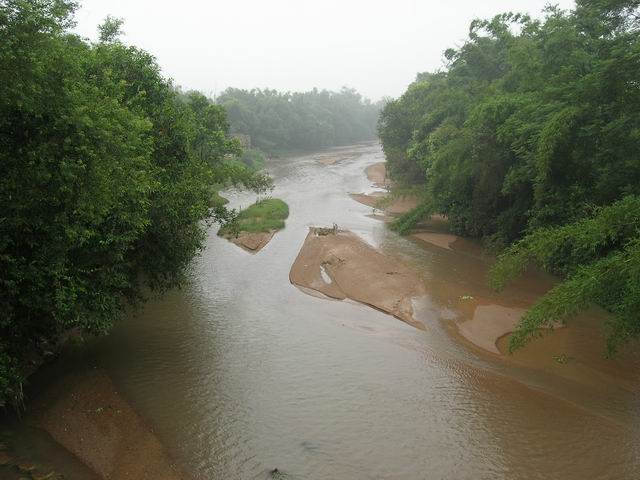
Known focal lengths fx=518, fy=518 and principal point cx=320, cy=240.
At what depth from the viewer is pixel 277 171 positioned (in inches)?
2761

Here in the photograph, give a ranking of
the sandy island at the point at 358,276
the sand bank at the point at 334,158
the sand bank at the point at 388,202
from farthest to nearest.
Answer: the sand bank at the point at 334,158
the sand bank at the point at 388,202
the sandy island at the point at 358,276

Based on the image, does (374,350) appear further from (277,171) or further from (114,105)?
(277,171)

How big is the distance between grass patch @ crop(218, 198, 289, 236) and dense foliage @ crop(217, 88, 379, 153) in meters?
46.9

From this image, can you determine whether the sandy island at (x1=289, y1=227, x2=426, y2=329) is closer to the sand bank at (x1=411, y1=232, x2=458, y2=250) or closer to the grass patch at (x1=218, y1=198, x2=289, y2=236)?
the sand bank at (x1=411, y1=232, x2=458, y2=250)

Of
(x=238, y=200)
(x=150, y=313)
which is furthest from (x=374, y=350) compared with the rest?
(x=238, y=200)

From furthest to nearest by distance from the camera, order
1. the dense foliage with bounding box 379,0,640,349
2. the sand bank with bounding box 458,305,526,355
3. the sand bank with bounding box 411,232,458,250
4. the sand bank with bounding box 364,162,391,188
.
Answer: the sand bank with bounding box 364,162,391,188 < the sand bank with bounding box 411,232,458,250 < the sand bank with bounding box 458,305,526,355 < the dense foliage with bounding box 379,0,640,349

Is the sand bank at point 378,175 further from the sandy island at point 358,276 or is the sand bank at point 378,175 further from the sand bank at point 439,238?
the sandy island at point 358,276

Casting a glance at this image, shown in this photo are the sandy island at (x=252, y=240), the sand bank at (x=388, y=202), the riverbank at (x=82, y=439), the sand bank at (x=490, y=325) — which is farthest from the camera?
the sand bank at (x=388, y=202)

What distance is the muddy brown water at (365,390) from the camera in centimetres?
1173

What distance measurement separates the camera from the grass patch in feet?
115

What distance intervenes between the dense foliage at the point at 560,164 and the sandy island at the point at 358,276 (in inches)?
213

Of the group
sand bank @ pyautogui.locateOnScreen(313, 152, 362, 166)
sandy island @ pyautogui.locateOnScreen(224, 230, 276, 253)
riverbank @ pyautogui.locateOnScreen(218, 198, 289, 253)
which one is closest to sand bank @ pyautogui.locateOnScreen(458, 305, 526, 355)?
riverbank @ pyautogui.locateOnScreen(218, 198, 289, 253)

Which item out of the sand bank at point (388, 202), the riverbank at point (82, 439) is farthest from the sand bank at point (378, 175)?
the riverbank at point (82, 439)

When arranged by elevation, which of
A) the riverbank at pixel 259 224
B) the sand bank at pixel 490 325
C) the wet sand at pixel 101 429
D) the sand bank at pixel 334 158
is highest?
the sand bank at pixel 334 158
